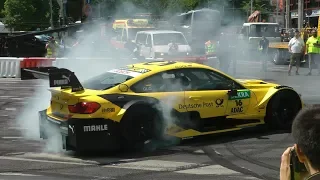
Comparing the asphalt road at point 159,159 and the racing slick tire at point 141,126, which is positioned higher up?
the racing slick tire at point 141,126

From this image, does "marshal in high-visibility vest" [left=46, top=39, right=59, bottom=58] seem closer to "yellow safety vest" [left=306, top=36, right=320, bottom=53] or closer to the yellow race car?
"yellow safety vest" [left=306, top=36, right=320, bottom=53]

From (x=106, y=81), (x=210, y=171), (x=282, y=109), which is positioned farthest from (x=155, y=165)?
(x=282, y=109)

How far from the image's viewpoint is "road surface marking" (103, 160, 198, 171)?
6.38 meters

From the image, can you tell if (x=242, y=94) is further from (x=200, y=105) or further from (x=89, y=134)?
(x=89, y=134)

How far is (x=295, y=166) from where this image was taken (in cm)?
211

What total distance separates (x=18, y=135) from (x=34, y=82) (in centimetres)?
909

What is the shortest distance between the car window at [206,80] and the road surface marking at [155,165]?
1.45 meters

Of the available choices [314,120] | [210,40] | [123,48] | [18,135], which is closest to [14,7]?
[123,48]

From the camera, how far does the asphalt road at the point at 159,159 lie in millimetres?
6125

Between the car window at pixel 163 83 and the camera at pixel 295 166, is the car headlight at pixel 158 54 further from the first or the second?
the camera at pixel 295 166

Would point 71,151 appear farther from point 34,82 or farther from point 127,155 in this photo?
point 34,82

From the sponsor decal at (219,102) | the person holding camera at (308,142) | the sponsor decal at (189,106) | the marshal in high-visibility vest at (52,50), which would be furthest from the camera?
the marshal in high-visibility vest at (52,50)

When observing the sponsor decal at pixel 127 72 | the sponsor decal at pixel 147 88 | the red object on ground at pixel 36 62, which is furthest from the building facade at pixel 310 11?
the sponsor decal at pixel 147 88

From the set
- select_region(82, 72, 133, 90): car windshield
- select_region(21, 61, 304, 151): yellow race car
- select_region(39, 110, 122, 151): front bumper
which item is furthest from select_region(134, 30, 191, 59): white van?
select_region(39, 110, 122, 151): front bumper
